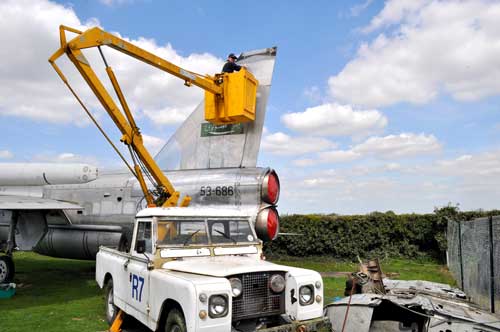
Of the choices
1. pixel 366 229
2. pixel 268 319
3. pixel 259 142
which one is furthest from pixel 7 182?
pixel 366 229

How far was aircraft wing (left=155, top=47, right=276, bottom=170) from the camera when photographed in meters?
11.4

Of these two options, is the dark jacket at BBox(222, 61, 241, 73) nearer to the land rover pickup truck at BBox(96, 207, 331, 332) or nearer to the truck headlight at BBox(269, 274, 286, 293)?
the land rover pickup truck at BBox(96, 207, 331, 332)

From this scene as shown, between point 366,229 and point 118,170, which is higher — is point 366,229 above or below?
below

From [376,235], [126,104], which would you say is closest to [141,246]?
[126,104]

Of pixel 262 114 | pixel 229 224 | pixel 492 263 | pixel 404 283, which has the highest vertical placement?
pixel 262 114

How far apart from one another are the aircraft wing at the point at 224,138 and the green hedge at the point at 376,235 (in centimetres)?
728

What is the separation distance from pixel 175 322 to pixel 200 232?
1.64 m

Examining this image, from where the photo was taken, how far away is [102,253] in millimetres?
8312

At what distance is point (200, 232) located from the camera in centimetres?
650

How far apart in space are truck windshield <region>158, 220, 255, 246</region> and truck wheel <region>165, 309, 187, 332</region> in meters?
1.21

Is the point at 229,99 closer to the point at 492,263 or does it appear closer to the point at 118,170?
the point at 118,170

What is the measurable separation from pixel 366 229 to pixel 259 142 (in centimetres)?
905

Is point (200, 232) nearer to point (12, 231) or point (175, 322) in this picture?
point (175, 322)

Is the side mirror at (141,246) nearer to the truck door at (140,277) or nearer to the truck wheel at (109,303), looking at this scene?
the truck door at (140,277)
